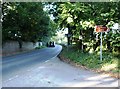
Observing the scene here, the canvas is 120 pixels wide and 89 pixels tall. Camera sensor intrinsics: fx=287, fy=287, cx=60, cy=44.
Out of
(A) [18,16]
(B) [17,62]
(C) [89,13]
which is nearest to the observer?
(C) [89,13]

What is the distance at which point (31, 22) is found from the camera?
5006 centimetres

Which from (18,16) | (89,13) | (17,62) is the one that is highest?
(18,16)

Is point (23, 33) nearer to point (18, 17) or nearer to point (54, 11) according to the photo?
point (18, 17)

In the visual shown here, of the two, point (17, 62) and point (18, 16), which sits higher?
point (18, 16)

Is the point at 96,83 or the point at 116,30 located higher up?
the point at 116,30

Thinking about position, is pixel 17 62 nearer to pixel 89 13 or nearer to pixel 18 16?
pixel 89 13

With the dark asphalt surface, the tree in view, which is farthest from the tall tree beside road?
the tree

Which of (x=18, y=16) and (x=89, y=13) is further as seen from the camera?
(x=18, y=16)

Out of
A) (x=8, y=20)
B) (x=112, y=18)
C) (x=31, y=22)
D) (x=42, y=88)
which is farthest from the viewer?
(x=31, y=22)

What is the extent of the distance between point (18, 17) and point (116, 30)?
2256 centimetres

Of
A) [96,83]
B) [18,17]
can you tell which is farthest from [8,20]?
[96,83]

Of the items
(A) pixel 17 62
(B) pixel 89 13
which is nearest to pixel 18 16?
(A) pixel 17 62

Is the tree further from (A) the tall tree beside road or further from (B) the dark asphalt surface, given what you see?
(A) the tall tree beside road

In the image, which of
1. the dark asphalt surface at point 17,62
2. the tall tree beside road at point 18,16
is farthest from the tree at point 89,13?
the tall tree beside road at point 18,16
